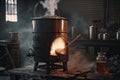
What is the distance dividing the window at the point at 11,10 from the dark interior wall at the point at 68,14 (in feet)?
0.97

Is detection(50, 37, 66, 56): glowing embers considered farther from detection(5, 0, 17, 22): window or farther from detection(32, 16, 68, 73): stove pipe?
detection(5, 0, 17, 22): window

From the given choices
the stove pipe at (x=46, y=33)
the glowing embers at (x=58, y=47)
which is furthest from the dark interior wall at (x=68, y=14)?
the stove pipe at (x=46, y=33)

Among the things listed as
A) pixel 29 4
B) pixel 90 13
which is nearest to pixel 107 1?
pixel 90 13

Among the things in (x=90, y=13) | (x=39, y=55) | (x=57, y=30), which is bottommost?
(x=39, y=55)

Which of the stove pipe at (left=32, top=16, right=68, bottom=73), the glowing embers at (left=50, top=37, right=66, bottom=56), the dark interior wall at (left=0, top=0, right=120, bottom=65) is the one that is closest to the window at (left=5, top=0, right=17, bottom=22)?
the dark interior wall at (left=0, top=0, right=120, bottom=65)

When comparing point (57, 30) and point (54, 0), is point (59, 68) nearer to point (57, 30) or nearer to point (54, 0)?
point (57, 30)

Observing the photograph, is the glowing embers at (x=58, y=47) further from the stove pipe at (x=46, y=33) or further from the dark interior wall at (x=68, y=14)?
the dark interior wall at (x=68, y=14)

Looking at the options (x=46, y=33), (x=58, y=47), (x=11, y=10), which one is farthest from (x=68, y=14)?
(x=46, y=33)

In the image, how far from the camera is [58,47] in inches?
282

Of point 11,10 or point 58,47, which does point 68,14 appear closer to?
point 11,10

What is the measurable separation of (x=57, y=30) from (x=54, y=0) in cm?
126

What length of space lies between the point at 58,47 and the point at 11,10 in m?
7.34

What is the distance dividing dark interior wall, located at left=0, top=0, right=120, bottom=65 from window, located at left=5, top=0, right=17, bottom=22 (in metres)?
0.29

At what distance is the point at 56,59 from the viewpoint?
23.3 ft
